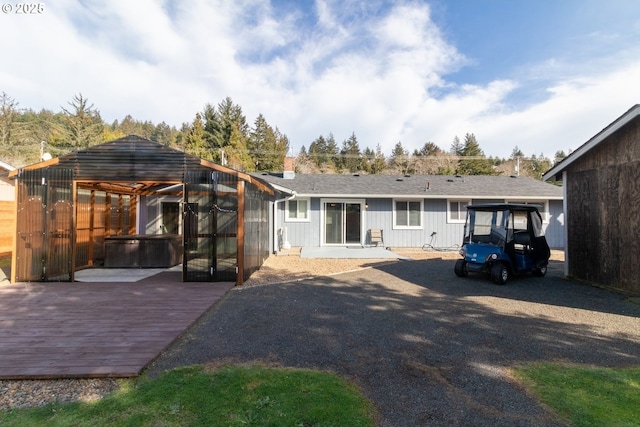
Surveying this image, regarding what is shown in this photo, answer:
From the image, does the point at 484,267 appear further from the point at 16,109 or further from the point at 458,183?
the point at 16,109

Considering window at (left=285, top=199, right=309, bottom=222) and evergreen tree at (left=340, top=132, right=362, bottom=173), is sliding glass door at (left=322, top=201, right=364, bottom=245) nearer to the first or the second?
window at (left=285, top=199, right=309, bottom=222)

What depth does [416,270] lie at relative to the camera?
9.09 m

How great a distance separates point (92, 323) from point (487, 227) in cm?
837

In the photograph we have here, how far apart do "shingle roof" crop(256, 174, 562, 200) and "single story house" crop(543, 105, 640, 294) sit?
244 inches

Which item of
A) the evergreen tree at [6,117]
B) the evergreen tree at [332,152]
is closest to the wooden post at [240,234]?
the evergreen tree at [6,117]

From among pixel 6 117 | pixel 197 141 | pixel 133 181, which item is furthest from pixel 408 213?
pixel 6 117

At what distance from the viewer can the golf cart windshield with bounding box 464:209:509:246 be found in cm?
771

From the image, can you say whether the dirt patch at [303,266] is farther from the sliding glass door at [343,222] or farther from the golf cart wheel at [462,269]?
the golf cart wheel at [462,269]

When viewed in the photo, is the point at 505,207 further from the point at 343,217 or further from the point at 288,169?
the point at 288,169

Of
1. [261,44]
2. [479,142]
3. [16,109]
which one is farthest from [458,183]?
[16,109]

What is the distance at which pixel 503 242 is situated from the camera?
24.9ft

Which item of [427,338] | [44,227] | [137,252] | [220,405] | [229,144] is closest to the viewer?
[220,405]

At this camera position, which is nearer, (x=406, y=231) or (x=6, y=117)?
(x=406, y=231)
